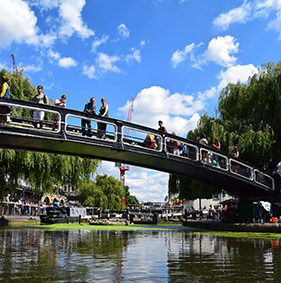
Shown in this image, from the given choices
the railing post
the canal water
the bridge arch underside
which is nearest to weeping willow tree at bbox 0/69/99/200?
the bridge arch underside

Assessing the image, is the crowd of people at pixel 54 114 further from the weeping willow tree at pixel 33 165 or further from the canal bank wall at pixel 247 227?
the canal bank wall at pixel 247 227

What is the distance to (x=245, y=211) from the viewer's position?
2464cm

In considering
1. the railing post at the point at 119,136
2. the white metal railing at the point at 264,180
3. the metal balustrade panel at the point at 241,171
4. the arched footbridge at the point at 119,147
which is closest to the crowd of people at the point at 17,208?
the arched footbridge at the point at 119,147

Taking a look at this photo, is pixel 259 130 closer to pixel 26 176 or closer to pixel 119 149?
pixel 119 149

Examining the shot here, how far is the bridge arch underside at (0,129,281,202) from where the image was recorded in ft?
46.6

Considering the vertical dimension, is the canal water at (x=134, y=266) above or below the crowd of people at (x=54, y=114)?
below

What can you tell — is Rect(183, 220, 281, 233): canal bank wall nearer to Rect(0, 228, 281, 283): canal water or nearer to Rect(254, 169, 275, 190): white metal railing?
Rect(254, 169, 275, 190): white metal railing

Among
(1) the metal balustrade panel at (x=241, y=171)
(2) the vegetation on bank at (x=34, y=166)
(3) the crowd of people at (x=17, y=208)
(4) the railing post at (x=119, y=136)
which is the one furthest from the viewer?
(3) the crowd of people at (x=17, y=208)

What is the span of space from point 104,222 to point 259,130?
12.9m

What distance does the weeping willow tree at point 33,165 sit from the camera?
64.6 feet

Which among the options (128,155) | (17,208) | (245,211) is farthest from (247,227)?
(17,208)

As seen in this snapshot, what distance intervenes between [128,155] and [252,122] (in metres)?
12.1

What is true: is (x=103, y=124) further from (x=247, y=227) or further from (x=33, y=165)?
(x=247, y=227)

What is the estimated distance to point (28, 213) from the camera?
39.3 metres
